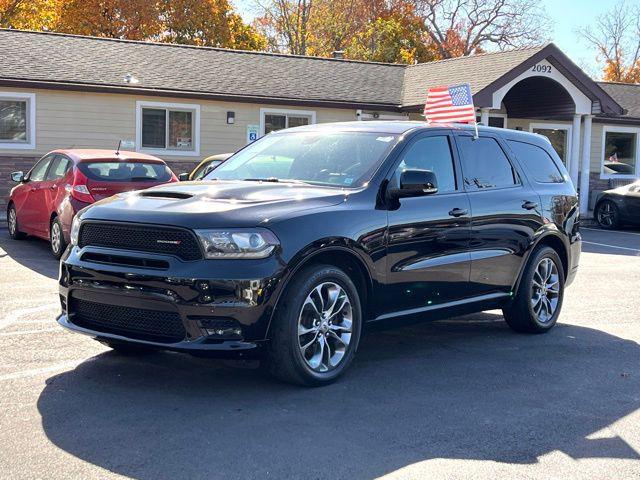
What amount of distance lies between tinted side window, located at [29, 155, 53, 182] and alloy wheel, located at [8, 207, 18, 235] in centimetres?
96

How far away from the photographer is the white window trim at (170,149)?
20.5 m

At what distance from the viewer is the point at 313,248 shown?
5.59m

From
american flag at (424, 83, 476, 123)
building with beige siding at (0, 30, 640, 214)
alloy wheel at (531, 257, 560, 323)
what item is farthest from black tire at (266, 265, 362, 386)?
building with beige siding at (0, 30, 640, 214)

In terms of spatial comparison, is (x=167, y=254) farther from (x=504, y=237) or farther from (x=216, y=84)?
(x=216, y=84)

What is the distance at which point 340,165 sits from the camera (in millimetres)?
6496

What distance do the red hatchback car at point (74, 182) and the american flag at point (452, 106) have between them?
4.45 meters

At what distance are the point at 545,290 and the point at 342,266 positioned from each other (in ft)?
9.16

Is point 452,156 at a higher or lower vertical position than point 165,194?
higher

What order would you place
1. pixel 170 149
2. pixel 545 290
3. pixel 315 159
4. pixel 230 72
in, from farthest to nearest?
pixel 230 72 → pixel 170 149 → pixel 545 290 → pixel 315 159

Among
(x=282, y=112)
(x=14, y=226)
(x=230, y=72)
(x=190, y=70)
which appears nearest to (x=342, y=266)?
(x=14, y=226)

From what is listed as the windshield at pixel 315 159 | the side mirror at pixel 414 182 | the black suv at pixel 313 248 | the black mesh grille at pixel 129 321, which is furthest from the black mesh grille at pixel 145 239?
the side mirror at pixel 414 182

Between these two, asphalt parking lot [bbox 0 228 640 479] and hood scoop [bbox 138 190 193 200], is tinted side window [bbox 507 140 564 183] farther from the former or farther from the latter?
hood scoop [bbox 138 190 193 200]

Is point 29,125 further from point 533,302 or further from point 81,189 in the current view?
point 533,302

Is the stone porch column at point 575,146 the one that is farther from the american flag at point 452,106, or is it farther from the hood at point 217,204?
the hood at point 217,204
